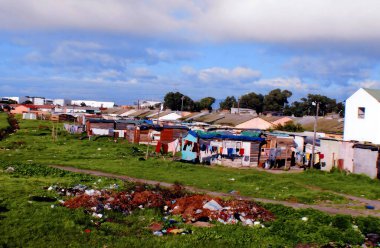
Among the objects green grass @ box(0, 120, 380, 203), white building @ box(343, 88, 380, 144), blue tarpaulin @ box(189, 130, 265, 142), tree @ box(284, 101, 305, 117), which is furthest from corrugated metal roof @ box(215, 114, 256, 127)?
tree @ box(284, 101, 305, 117)

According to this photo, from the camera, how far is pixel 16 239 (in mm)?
12078

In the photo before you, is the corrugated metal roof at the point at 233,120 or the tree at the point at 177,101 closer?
the corrugated metal roof at the point at 233,120

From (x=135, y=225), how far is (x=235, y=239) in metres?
3.40

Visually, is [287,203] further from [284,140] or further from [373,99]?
[373,99]

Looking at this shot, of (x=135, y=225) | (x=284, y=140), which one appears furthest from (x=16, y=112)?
(x=135, y=225)

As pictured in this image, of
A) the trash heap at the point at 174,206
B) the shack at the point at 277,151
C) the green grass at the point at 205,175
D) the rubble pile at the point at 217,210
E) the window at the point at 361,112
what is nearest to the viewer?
the trash heap at the point at 174,206

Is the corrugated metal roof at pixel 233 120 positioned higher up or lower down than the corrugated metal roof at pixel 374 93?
lower down

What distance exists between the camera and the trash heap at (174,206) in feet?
49.4

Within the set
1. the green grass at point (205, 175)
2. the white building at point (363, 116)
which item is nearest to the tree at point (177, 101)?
the green grass at point (205, 175)

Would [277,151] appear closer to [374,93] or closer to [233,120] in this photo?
[374,93]

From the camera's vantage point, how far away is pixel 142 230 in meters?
13.7

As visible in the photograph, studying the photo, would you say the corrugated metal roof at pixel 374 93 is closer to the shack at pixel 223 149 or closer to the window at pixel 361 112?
the window at pixel 361 112

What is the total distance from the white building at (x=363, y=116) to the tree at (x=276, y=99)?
7129cm

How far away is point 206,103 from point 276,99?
23.7 m
